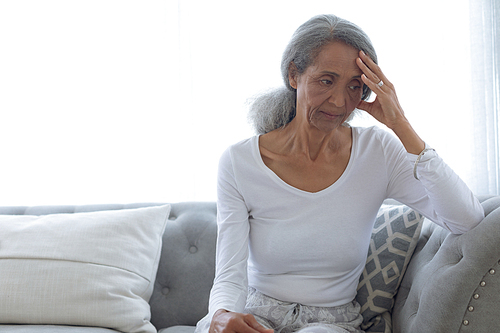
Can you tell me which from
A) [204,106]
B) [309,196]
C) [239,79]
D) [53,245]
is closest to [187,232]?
[53,245]

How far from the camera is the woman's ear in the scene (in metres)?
1.17

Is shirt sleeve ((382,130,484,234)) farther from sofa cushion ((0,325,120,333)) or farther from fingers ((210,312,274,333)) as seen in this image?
sofa cushion ((0,325,120,333))

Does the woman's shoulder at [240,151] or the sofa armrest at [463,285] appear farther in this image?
the woman's shoulder at [240,151]

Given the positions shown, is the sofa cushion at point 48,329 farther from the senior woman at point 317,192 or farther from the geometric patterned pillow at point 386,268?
the geometric patterned pillow at point 386,268

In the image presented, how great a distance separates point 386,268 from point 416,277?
0.11 meters

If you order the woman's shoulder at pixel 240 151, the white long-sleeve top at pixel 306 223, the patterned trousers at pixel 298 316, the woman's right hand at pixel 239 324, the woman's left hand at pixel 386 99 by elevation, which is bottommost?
the patterned trousers at pixel 298 316

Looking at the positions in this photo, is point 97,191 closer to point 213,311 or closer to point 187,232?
point 187,232

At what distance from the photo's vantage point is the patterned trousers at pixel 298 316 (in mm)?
1090

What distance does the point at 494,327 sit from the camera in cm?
88

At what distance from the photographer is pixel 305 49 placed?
1.10 metres

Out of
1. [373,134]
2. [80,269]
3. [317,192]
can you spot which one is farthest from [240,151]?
[80,269]

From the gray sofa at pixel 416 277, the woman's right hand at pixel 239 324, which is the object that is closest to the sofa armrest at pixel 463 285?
the gray sofa at pixel 416 277

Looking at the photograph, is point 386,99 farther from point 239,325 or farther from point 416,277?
point 239,325

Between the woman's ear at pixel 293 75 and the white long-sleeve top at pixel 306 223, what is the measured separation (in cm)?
25
